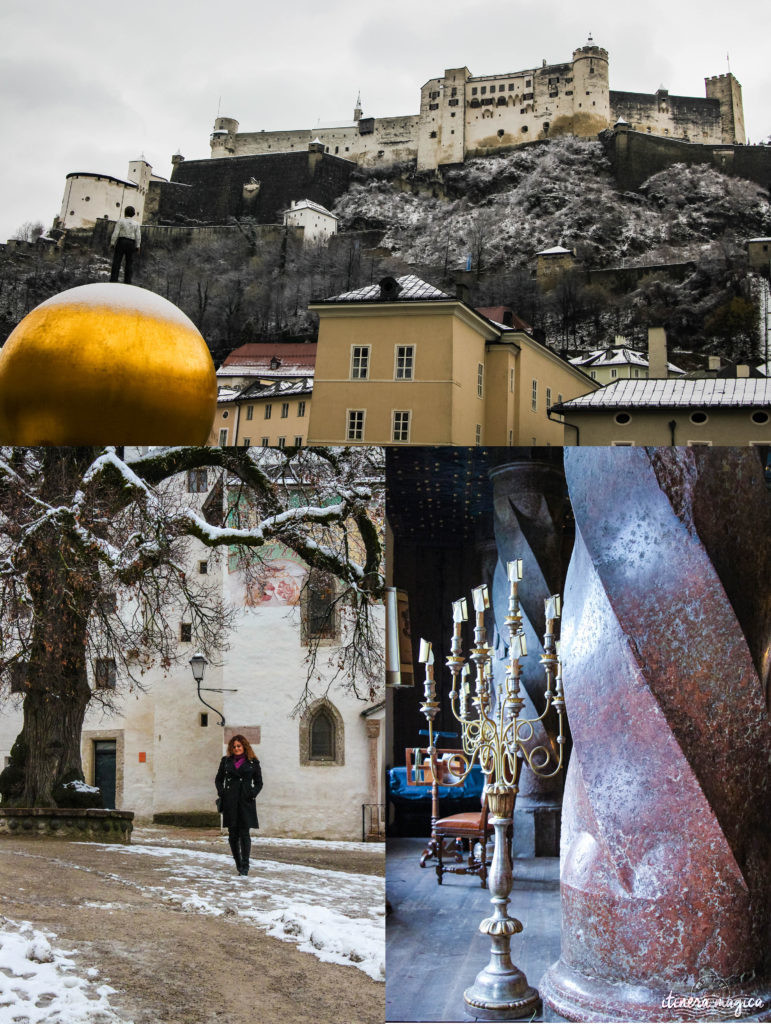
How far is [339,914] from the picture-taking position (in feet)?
18.6

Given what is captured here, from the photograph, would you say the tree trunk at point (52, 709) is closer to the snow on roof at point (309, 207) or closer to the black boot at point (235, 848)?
the black boot at point (235, 848)

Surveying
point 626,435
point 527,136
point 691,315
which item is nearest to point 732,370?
point 626,435

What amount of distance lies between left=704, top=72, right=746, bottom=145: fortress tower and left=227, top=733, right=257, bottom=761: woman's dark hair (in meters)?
81.9

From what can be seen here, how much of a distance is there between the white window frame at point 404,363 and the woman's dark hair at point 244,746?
26.3 m

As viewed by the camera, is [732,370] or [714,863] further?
[732,370]

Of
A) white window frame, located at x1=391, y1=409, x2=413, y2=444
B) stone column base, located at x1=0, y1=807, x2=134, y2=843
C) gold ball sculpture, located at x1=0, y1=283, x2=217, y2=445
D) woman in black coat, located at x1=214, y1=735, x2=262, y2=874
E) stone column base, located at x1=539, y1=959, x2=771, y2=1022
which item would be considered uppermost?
white window frame, located at x1=391, y1=409, x2=413, y2=444

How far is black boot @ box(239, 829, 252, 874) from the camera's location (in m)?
5.90

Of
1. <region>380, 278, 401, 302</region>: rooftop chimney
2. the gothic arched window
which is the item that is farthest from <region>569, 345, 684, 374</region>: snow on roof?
the gothic arched window

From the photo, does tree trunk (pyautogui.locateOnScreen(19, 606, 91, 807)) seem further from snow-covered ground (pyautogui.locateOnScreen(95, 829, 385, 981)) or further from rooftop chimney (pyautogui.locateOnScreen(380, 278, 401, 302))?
rooftop chimney (pyautogui.locateOnScreen(380, 278, 401, 302))

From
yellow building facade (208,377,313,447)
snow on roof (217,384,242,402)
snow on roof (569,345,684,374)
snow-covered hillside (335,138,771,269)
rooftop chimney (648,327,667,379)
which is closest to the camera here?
rooftop chimney (648,327,667,379)

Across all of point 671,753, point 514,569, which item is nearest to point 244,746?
point 514,569

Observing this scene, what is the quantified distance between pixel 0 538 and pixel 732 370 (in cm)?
3783

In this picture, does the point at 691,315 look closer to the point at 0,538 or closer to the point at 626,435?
the point at 626,435

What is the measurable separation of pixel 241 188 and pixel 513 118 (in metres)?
20.5
